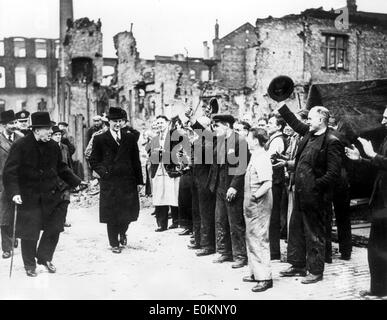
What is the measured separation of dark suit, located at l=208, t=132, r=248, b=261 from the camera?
618cm

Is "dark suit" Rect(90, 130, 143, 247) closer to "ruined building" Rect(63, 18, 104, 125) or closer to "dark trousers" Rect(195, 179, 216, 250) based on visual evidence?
"dark trousers" Rect(195, 179, 216, 250)

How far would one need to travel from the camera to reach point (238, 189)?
607cm

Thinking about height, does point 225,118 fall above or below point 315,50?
below

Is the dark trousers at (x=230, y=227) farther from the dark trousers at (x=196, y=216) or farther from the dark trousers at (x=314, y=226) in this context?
the dark trousers at (x=314, y=226)

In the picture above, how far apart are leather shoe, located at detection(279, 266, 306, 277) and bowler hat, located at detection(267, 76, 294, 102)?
2.09m

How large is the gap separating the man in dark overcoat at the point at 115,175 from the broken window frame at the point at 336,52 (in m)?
17.3

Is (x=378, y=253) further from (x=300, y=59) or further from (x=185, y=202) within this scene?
(x=300, y=59)

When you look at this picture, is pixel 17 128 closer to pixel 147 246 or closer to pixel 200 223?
pixel 147 246

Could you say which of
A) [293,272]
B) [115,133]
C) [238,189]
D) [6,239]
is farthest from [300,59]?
[6,239]

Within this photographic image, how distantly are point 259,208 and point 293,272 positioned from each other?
1081 millimetres

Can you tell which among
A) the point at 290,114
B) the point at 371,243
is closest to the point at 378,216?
the point at 371,243

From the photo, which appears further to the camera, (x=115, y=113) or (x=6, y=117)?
(x=6, y=117)

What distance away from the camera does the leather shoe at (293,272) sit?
5.90m

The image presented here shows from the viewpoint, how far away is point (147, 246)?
25.7ft
